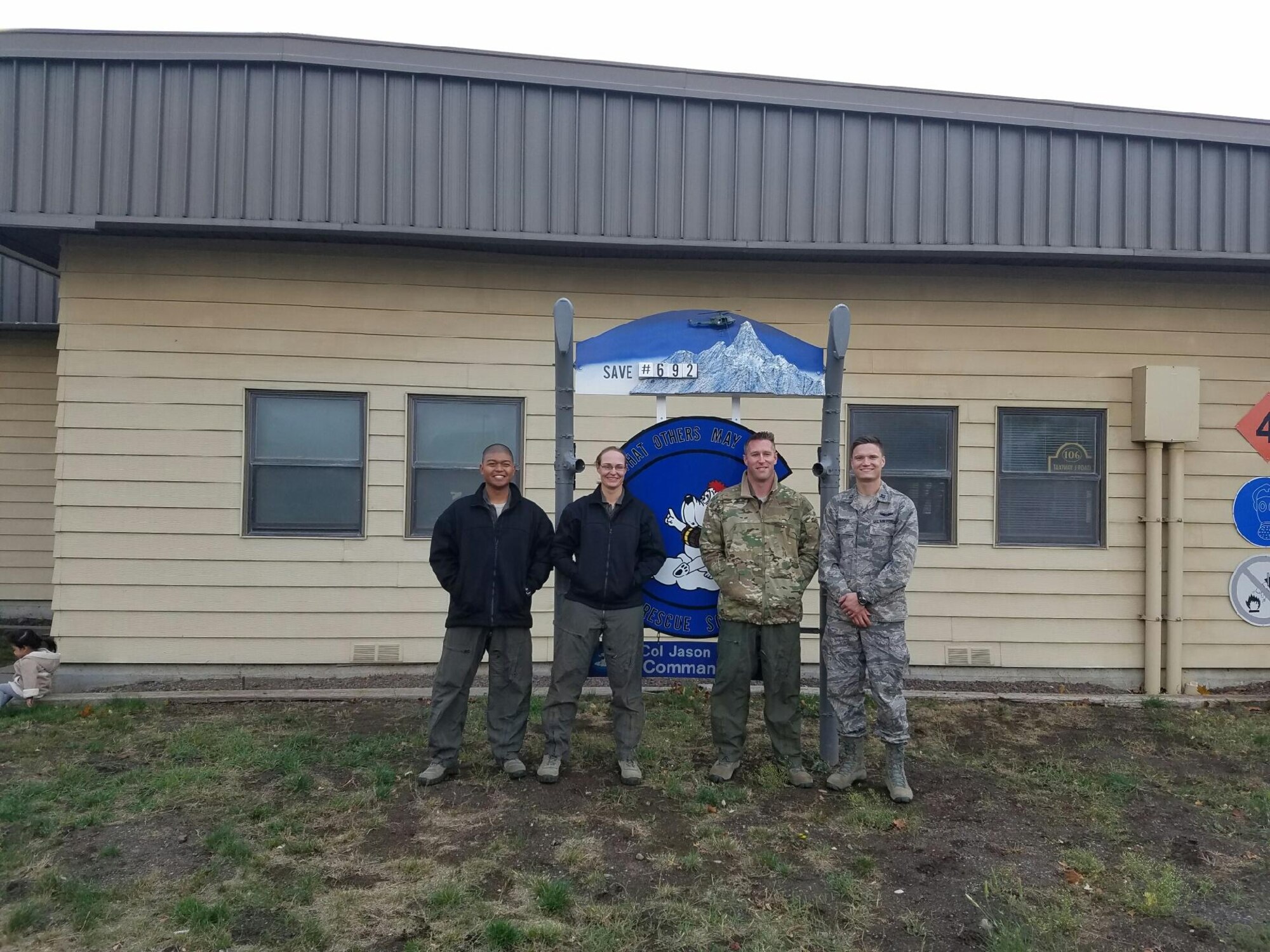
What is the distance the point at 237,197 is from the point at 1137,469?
7.27 metres

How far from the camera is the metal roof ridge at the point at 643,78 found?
6.25 metres

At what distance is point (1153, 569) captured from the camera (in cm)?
695

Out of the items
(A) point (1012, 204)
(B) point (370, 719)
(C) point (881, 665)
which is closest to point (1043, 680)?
(C) point (881, 665)

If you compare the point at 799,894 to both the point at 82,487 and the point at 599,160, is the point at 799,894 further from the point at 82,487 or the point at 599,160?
Answer: the point at 82,487

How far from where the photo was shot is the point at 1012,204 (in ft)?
21.8

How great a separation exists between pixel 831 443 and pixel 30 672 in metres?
5.71

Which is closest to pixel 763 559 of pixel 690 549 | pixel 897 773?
pixel 690 549

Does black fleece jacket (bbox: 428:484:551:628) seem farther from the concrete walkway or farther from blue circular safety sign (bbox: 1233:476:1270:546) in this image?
blue circular safety sign (bbox: 1233:476:1270:546)

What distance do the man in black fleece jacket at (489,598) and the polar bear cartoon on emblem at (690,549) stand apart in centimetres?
72

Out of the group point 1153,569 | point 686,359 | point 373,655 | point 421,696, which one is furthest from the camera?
point 1153,569

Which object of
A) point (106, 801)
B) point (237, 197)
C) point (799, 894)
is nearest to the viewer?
point (799, 894)

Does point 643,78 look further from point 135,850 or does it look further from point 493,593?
point 135,850

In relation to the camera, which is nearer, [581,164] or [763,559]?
[763,559]

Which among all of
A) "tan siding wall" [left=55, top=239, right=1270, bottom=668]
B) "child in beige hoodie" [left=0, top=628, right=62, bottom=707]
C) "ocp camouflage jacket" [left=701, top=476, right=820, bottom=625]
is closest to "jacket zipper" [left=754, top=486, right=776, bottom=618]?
"ocp camouflage jacket" [left=701, top=476, right=820, bottom=625]
